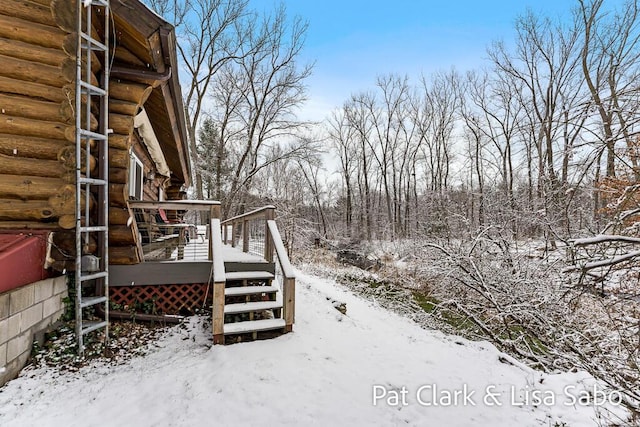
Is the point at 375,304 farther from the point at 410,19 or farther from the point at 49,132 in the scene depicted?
the point at 410,19

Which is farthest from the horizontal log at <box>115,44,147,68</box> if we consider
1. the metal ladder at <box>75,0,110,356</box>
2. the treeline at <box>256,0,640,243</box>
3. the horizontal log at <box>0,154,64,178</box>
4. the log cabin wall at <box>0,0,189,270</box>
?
the treeline at <box>256,0,640,243</box>

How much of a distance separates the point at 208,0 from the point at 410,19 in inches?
412

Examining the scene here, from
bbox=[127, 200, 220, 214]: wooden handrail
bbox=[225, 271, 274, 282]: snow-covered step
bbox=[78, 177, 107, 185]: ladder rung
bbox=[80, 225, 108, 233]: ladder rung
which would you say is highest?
bbox=[78, 177, 107, 185]: ladder rung

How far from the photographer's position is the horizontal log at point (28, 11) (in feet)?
12.1

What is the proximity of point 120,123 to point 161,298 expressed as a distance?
2.57m

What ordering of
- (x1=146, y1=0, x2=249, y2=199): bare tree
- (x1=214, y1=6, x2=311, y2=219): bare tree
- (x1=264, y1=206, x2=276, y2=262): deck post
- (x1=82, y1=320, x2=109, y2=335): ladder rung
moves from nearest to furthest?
(x1=82, y1=320, x2=109, y2=335): ladder rung
(x1=264, y1=206, x2=276, y2=262): deck post
(x1=146, y1=0, x2=249, y2=199): bare tree
(x1=214, y1=6, x2=311, y2=219): bare tree

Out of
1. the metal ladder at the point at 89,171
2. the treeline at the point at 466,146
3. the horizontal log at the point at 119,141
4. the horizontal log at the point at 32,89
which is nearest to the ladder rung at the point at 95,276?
the metal ladder at the point at 89,171

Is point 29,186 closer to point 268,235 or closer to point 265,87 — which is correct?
point 268,235

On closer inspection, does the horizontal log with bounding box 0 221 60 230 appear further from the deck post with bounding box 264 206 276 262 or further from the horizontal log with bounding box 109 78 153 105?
the deck post with bounding box 264 206 276 262

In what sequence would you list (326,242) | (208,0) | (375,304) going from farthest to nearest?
(326,242), (208,0), (375,304)

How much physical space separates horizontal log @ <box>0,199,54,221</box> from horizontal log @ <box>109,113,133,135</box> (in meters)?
1.24

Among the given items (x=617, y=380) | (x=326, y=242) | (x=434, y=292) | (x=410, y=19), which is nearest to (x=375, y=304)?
(x=434, y=292)

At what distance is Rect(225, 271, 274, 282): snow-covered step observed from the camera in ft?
15.4

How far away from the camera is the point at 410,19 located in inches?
504
